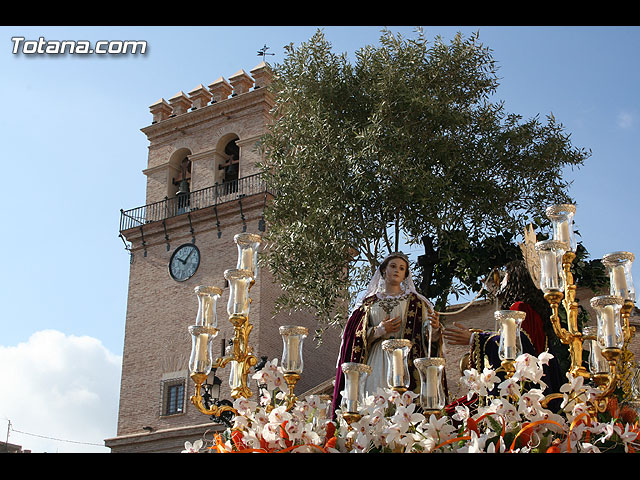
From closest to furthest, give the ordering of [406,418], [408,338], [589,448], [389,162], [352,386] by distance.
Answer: [589,448] → [406,418] → [352,386] → [408,338] → [389,162]

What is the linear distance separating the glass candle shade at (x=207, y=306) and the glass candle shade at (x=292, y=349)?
26.6 inches

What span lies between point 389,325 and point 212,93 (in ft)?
82.5

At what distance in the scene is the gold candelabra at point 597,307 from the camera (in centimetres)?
418

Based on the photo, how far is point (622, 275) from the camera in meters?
4.71

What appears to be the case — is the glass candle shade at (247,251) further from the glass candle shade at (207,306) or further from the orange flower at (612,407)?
the orange flower at (612,407)

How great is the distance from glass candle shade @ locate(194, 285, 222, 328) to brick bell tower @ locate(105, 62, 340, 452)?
64.6 feet

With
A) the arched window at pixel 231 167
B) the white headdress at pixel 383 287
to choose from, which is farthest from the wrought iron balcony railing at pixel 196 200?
the white headdress at pixel 383 287

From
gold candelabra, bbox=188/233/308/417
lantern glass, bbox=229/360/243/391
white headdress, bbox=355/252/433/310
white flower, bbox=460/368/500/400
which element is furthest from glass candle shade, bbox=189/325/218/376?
white headdress, bbox=355/252/433/310

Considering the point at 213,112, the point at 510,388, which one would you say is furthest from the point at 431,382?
the point at 213,112

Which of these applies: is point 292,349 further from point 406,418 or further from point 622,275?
point 622,275

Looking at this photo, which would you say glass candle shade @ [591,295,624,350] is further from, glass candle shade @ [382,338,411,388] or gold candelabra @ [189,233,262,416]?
gold candelabra @ [189,233,262,416]

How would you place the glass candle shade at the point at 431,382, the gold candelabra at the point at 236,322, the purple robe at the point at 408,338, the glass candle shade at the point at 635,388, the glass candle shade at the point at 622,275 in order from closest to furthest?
the glass candle shade at the point at 431,382, the glass candle shade at the point at 622,275, the glass candle shade at the point at 635,388, the gold candelabra at the point at 236,322, the purple robe at the point at 408,338

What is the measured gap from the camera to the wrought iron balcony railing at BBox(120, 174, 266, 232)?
28.0 m
